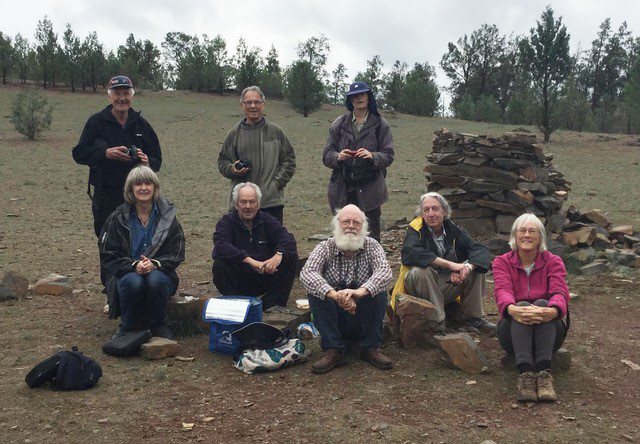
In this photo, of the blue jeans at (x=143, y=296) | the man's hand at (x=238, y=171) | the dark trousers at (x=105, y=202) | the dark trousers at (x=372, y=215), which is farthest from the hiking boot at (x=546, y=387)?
the dark trousers at (x=105, y=202)

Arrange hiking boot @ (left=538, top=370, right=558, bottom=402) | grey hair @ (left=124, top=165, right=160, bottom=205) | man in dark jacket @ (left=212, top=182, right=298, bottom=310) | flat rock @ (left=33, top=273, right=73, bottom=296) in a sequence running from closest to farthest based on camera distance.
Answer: hiking boot @ (left=538, top=370, right=558, bottom=402), grey hair @ (left=124, top=165, right=160, bottom=205), man in dark jacket @ (left=212, top=182, right=298, bottom=310), flat rock @ (left=33, top=273, right=73, bottom=296)

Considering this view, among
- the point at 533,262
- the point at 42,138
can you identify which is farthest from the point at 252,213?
the point at 42,138

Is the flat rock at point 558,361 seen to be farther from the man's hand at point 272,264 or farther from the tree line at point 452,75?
the tree line at point 452,75

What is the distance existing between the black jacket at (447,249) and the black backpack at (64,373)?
252 cm

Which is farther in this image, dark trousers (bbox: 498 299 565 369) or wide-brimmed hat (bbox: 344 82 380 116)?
wide-brimmed hat (bbox: 344 82 380 116)

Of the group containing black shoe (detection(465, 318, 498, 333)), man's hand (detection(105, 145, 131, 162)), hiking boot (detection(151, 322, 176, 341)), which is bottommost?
hiking boot (detection(151, 322, 176, 341))

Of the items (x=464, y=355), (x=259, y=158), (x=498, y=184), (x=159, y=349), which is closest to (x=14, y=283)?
(x=159, y=349)

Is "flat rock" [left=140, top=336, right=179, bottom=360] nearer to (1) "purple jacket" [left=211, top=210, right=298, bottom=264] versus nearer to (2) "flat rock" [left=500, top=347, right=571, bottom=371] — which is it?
(1) "purple jacket" [left=211, top=210, right=298, bottom=264]

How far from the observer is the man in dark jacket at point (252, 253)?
558cm

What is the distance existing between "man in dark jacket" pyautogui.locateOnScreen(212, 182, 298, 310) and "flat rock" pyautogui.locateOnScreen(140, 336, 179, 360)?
0.75 m

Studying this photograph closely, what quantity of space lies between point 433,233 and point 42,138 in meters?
21.5

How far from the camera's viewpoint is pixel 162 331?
541 cm

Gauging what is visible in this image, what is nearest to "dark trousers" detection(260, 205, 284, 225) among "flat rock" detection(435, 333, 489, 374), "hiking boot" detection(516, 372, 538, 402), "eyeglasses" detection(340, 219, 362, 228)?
"eyeglasses" detection(340, 219, 362, 228)

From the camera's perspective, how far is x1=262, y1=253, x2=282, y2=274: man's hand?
5531mm
